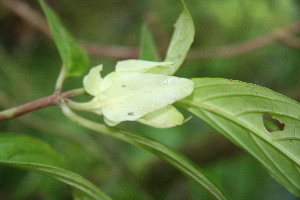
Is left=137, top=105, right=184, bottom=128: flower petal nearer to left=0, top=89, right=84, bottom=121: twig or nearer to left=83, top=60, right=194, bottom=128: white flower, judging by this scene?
left=83, top=60, right=194, bottom=128: white flower

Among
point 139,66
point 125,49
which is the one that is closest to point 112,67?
point 125,49

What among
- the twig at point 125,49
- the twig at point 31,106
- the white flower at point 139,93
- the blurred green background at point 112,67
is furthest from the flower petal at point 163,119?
the twig at point 125,49

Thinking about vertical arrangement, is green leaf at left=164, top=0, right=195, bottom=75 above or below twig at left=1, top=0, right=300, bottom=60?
below

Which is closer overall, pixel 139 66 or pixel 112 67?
pixel 139 66

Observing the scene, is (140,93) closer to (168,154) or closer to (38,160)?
(168,154)

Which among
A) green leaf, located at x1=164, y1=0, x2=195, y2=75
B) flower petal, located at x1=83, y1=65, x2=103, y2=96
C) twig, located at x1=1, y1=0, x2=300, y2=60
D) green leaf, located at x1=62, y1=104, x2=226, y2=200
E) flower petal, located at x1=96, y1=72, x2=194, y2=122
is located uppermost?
twig, located at x1=1, y1=0, x2=300, y2=60

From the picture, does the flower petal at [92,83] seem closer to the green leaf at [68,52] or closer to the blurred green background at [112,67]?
the green leaf at [68,52]

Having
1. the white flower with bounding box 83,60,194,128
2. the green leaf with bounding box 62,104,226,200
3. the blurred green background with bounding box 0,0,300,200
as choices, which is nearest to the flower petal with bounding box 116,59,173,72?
the white flower with bounding box 83,60,194,128
